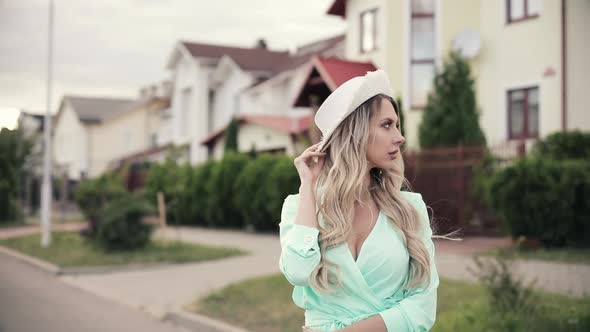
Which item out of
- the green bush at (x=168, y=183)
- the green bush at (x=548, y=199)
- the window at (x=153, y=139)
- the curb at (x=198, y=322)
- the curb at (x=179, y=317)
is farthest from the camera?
the window at (x=153, y=139)

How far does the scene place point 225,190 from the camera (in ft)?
70.7

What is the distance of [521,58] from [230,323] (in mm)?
13344

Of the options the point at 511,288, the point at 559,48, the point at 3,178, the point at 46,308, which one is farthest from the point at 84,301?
the point at 3,178

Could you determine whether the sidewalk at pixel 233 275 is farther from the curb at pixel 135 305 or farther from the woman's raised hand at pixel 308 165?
the woman's raised hand at pixel 308 165

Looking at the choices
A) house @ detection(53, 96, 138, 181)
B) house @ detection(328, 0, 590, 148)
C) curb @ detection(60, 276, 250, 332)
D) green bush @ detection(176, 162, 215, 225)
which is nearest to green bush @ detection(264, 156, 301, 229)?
house @ detection(328, 0, 590, 148)

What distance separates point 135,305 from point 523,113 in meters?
12.7

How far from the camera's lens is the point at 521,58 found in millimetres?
18531

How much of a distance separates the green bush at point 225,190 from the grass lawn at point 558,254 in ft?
35.0

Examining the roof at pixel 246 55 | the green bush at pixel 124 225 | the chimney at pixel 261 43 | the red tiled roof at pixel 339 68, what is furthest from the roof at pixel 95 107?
the green bush at pixel 124 225

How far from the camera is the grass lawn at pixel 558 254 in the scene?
11000mm

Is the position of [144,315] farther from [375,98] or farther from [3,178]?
[3,178]

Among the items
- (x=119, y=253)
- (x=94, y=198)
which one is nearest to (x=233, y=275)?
(x=119, y=253)

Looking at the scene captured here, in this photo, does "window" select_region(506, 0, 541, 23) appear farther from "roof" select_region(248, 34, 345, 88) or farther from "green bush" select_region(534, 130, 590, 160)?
"roof" select_region(248, 34, 345, 88)

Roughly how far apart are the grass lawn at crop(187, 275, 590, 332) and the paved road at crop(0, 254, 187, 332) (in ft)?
2.70
